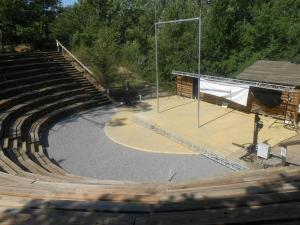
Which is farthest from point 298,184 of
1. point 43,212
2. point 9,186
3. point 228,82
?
point 228,82

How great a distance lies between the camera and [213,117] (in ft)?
53.0

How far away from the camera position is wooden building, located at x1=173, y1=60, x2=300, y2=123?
49.5 feet

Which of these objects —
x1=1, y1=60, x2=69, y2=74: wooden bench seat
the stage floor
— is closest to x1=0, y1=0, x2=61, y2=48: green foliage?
x1=1, y1=60, x2=69, y2=74: wooden bench seat

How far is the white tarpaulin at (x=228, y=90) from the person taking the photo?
16312 millimetres

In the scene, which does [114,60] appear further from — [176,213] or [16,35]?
[176,213]

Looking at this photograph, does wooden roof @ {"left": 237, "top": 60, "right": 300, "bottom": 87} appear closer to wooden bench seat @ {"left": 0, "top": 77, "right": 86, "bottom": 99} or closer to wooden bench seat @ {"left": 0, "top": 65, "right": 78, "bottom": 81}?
wooden bench seat @ {"left": 0, "top": 77, "right": 86, "bottom": 99}

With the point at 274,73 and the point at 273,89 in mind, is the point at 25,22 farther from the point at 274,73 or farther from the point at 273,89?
the point at 273,89

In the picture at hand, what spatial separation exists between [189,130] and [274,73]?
250 inches

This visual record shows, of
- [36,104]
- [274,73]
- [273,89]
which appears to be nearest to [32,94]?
[36,104]

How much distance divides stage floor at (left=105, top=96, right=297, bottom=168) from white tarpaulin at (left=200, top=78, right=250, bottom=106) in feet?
2.68

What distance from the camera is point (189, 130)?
14133mm

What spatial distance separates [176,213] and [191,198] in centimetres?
56

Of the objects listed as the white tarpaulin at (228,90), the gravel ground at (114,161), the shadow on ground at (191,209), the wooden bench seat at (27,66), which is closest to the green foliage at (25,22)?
the wooden bench seat at (27,66)

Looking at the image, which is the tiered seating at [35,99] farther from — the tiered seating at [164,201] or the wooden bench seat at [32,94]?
the tiered seating at [164,201]
